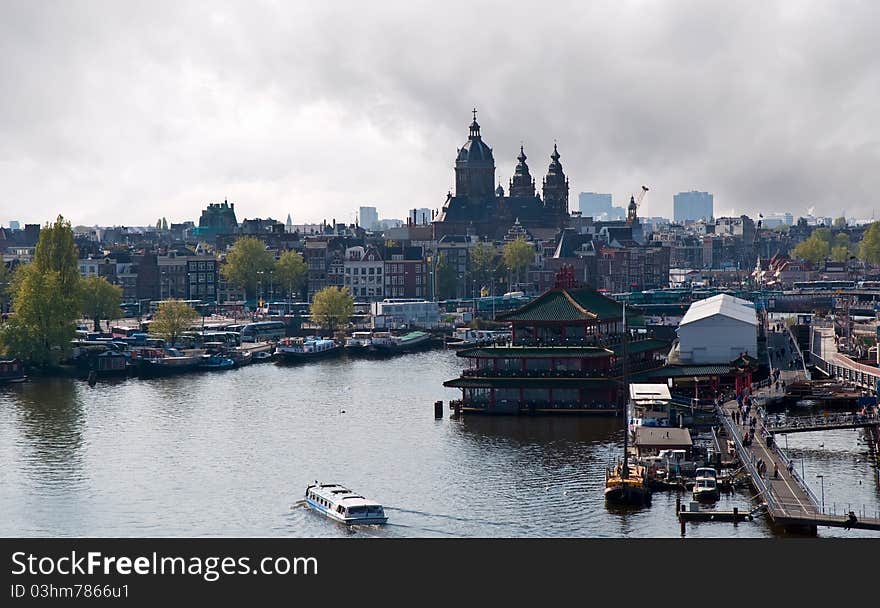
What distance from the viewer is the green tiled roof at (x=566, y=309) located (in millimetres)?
84625

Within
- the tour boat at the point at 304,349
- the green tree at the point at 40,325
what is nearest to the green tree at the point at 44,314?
the green tree at the point at 40,325

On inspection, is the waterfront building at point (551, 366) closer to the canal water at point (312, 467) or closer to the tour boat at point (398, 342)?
the canal water at point (312, 467)

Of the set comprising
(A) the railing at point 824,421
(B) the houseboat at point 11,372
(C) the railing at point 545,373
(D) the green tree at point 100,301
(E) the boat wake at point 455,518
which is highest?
(D) the green tree at point 100,301

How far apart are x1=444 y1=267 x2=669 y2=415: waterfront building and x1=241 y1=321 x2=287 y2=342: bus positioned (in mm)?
47192

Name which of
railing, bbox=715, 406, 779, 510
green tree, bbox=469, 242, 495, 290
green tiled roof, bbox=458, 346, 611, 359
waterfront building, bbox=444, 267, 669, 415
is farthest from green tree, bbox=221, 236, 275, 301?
railing, bbox=715, 406, 779, 510

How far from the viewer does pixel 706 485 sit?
190ft

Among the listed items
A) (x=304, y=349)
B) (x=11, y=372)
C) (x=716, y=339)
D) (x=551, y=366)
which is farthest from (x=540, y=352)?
(x=304, y=349)

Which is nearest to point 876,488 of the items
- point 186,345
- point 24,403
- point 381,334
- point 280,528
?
point 280,528

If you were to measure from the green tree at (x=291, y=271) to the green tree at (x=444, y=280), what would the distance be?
43.3ft

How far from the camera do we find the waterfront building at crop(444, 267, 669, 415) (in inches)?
3127

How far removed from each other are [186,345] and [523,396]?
143 ft

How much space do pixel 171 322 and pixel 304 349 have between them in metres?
9.21

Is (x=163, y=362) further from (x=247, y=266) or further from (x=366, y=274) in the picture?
(x=366, y=274)

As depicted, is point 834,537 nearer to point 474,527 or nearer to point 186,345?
point 474,527
